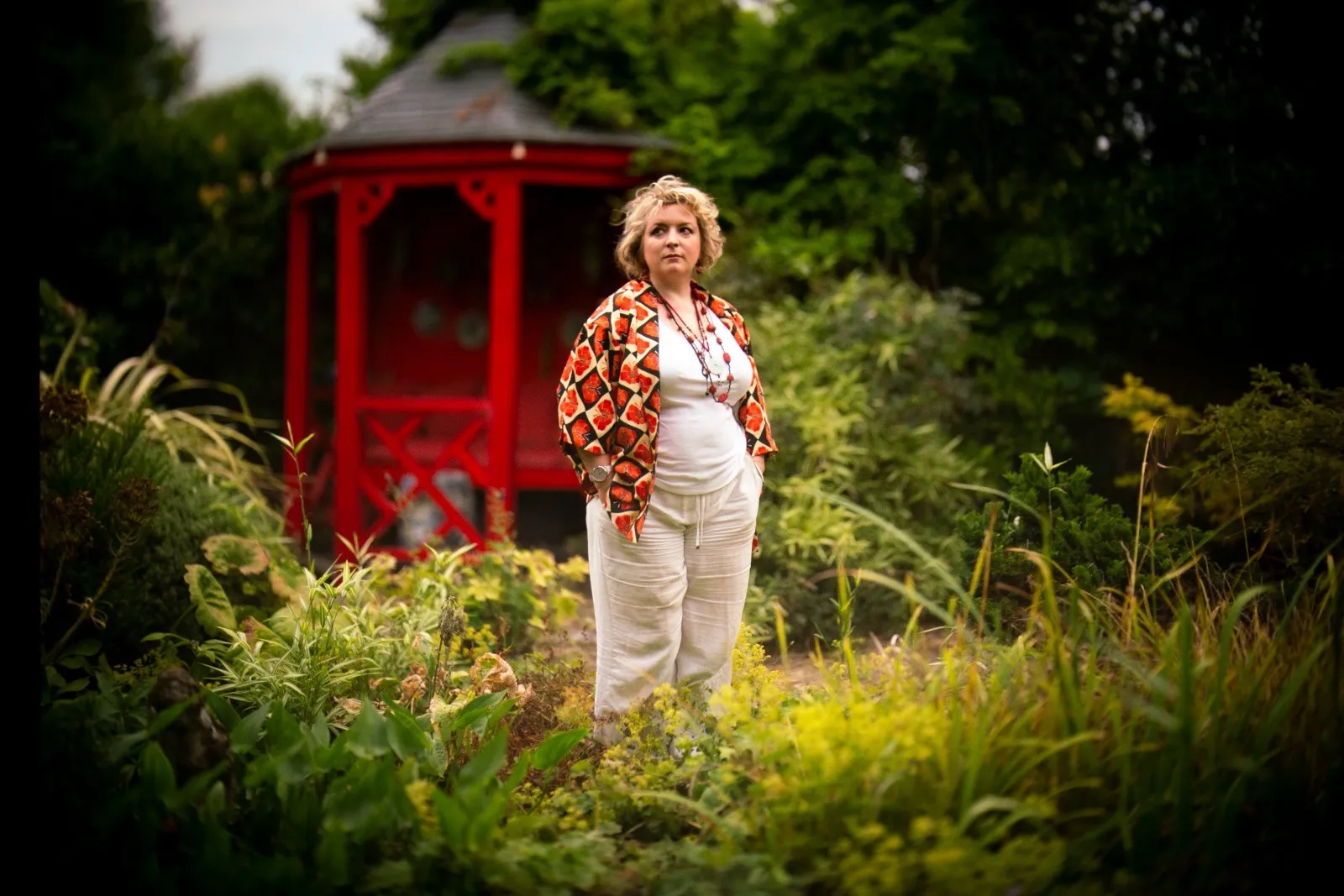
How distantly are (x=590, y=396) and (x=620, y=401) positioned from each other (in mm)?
107

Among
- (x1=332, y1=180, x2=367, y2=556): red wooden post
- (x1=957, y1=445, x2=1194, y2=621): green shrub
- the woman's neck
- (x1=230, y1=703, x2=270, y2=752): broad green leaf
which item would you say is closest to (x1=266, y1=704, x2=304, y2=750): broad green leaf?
(x1=230, y1=703, x2=270, y2=752): broad green leaf

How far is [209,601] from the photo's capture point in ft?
13.6

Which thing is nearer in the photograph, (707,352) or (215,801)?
(215,801)

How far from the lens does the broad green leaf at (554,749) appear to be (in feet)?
9.96

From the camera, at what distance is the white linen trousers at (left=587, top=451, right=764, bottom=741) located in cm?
338

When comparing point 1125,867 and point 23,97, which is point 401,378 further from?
point 1125,867

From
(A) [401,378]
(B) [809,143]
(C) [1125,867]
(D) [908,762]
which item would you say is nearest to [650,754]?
(D) [908,762]

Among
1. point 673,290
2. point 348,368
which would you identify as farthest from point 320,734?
point 348,368

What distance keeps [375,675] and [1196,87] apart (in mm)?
6094

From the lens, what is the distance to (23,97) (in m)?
2.46

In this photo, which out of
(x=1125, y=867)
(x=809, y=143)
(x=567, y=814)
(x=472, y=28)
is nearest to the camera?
(x=1125, y=867)

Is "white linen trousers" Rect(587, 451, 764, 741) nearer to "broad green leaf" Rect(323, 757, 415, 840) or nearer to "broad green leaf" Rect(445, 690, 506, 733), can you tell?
"broad green leaf" Rect(445, 690, 506, 733)

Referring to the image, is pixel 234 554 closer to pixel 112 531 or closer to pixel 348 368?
pixel 112 531

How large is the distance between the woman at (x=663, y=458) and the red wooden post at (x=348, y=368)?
3959 millimetres
